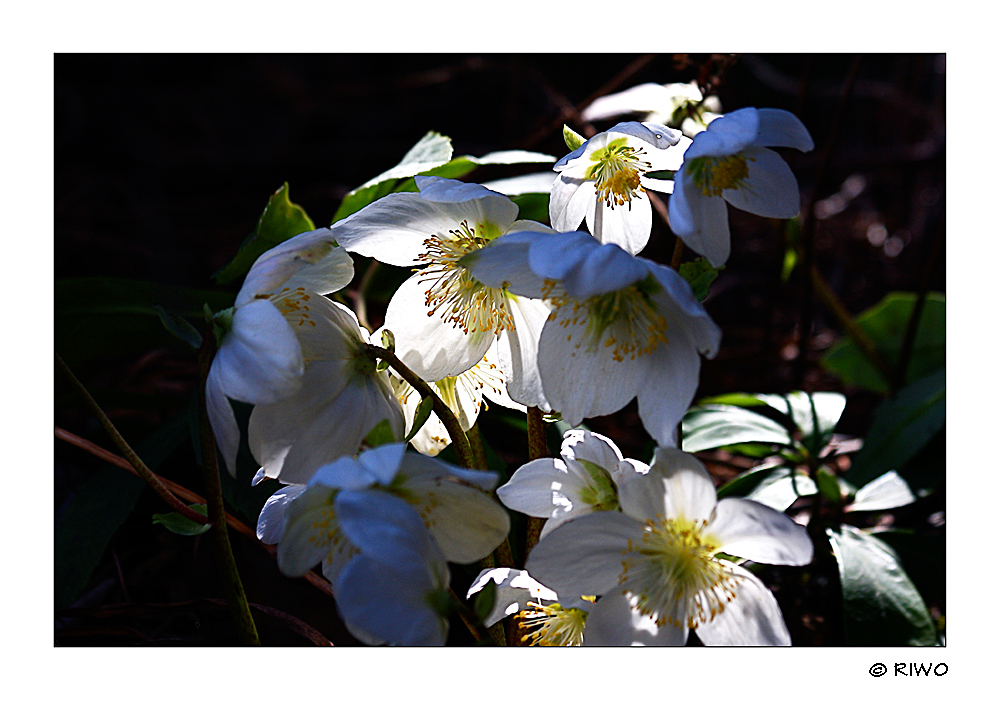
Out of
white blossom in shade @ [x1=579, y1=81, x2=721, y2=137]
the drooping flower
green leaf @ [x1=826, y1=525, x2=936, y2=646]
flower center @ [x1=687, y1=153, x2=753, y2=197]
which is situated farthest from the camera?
white blossom in shade @ [x1=579, y1=81, x2=721, y2=137]

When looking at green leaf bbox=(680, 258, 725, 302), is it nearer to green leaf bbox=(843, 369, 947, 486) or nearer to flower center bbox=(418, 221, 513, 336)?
flower center bbox=(418, 221, 513, 336)

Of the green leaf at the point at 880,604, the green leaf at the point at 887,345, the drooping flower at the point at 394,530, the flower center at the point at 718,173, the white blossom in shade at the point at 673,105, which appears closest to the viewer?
the drooping flower at the point at 394,530

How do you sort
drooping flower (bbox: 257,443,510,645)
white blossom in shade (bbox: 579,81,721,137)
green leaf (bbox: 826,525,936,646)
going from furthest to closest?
white blossom in shade (bbox: 579,81,721,137)
green leaf (bbox: 826,525,936,646)
drooping flower (bbox: 257,443,510,645)

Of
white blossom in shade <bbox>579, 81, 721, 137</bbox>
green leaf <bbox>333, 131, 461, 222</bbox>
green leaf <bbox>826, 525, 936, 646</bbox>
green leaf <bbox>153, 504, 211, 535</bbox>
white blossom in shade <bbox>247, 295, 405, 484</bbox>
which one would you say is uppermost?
white blossom in shade <bbox>579, 81, 721, 137</bbox>

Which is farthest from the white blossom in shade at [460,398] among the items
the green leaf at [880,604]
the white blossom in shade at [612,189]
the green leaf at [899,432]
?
the green leaf at [899,432]

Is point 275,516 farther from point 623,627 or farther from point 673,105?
point 673,105

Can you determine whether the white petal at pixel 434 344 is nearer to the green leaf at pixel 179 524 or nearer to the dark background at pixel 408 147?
the green leaf at pixel 179 524

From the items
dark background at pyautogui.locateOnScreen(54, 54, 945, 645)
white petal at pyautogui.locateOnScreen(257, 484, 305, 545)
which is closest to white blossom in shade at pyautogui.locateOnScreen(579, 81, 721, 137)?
dark background at pyautogui.locateOnScreen(54, 54, 945, 645)

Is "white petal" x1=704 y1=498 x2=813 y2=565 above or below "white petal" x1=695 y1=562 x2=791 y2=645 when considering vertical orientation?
above

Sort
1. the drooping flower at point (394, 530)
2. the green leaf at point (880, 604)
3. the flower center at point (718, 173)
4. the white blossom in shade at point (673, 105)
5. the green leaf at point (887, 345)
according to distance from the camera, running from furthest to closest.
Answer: the green leaf at point (887, 345) → the white blossom in shade at point (673, 105) → the green leaf at point (880, 604) → the flower center at point (718, 173) → the drooping flower at point (394, 530)
